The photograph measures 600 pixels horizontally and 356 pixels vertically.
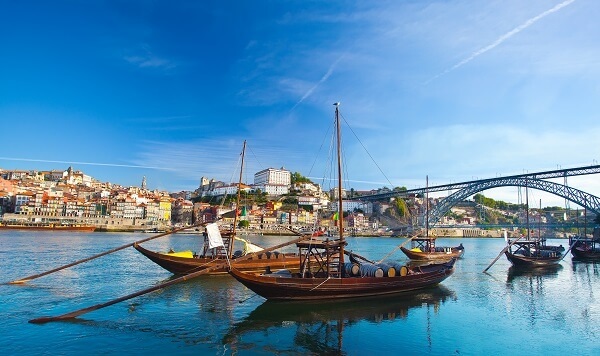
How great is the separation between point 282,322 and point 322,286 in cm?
258

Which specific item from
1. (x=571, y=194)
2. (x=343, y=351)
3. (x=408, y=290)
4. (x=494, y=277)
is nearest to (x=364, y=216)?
(x=571, y=194)

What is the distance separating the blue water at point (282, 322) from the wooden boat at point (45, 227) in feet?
191

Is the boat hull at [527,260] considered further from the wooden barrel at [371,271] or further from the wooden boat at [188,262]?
the wooden boat at [188,262]

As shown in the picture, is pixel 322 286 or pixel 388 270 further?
pixel 388 270

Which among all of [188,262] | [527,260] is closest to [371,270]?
[188,262]

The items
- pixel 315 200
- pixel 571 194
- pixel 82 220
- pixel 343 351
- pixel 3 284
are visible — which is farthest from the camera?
pixel 315 200

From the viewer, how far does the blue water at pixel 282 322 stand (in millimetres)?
9703

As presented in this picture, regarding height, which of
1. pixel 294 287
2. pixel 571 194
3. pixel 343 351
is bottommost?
pixel 343 351

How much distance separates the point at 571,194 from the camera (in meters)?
56.8

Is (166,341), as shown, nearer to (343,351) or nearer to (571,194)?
(343,351)

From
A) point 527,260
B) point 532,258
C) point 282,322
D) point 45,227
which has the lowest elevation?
point 282,322

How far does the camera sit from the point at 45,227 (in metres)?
70.0

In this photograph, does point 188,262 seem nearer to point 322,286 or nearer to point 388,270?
point 322,286

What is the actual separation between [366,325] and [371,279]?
324 cm
